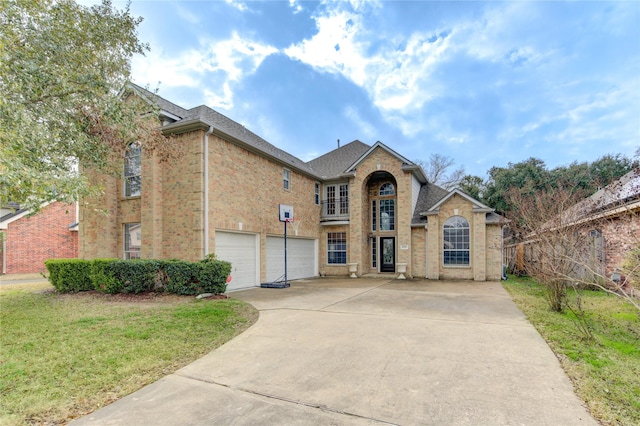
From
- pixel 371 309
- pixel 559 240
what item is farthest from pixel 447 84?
pixel 371 309

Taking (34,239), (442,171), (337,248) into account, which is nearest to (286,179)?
(337,248)

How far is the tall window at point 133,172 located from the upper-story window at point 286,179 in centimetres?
622

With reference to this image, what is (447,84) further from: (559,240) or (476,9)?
(559,240)

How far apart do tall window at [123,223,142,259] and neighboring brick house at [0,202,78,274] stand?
8.23 metres

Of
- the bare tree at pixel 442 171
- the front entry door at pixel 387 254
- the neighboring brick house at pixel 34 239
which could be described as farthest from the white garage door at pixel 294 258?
the bare tree at pixel 442 171

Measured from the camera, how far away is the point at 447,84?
16.8 metres

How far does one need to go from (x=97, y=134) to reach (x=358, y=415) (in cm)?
997

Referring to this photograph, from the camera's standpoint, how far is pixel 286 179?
52.0 feet

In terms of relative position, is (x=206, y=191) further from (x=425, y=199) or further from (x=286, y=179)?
(x=425, y=199)

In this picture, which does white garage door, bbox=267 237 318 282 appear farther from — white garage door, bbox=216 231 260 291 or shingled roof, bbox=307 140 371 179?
shingled roof, bbox=307 140 371 179

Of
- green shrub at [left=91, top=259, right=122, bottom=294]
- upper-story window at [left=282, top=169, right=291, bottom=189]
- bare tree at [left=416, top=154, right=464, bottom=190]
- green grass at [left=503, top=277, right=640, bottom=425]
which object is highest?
bare tree at [left=416, top=154, right=464, bottom=190]

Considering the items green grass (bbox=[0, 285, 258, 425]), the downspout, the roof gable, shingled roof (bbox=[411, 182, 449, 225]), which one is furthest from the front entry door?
green grass (bbox=[0, 285, 258, 425])

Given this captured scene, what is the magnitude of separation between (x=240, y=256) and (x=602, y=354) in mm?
10928

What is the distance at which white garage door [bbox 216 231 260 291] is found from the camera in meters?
11.7
